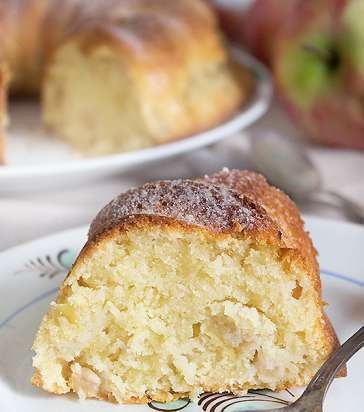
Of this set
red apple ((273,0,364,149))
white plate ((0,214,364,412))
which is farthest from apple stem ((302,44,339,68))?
white plate ((0,214,364,412))

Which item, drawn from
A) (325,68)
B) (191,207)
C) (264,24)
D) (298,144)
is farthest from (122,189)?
(264,24)

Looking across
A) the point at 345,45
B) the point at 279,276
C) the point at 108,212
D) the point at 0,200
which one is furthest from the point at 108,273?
the point at 345,45

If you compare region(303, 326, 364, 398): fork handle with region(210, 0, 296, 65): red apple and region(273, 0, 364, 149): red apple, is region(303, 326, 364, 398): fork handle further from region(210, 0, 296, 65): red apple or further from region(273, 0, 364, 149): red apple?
region(210, 0, 296, 65): red apple

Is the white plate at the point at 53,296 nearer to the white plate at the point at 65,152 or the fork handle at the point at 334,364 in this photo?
the fork handle at the point at 334,364

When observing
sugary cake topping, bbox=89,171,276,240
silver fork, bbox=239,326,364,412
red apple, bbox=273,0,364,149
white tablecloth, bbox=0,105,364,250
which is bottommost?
white tablecloth, bbox=0,105,364,250

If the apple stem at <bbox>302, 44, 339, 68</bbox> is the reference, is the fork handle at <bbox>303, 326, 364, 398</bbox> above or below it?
above

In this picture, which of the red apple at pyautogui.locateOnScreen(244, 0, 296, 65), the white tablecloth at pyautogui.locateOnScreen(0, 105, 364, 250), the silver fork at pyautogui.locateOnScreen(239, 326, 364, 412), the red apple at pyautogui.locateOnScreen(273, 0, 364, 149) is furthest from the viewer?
the red apple at pyautogui.locateOnScreen(244, 0, 296, 65)

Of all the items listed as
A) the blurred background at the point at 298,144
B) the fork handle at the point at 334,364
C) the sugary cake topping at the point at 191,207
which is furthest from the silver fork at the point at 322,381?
the blurred background at the point at 298,144
